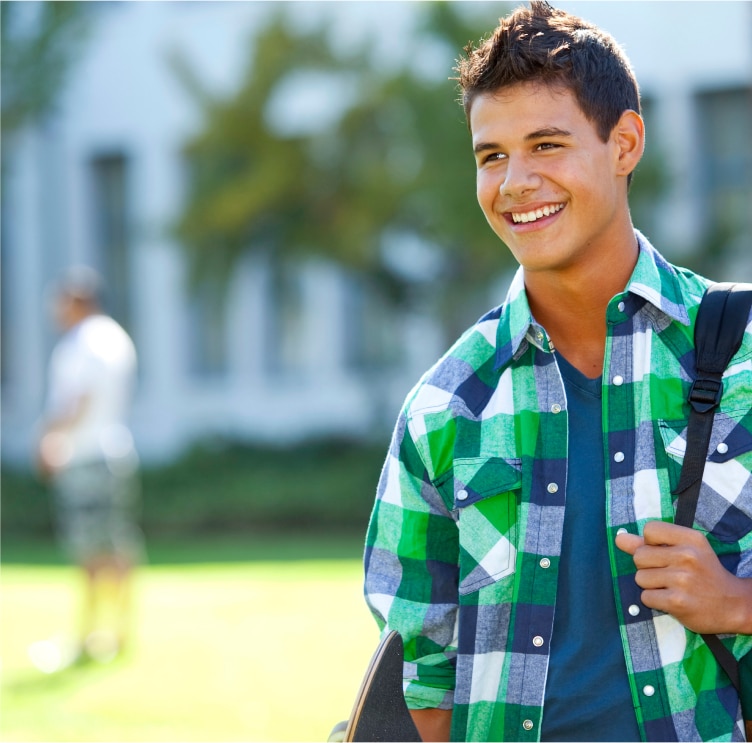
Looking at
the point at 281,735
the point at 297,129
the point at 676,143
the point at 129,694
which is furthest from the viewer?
the point at 297,129

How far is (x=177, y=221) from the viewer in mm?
17297

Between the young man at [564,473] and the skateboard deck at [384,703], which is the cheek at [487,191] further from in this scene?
the skateboard deck at [384,703]

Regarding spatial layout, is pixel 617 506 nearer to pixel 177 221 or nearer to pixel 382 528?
pixel 382 528

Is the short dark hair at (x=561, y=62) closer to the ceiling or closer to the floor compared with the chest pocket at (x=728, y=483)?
closer to the ceiling

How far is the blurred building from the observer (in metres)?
16.8

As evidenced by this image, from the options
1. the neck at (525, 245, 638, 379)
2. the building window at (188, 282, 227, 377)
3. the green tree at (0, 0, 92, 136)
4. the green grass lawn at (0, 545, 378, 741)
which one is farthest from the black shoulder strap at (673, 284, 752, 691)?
the building window at (188, 282, 227, 377)

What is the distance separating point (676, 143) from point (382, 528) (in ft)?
47.1

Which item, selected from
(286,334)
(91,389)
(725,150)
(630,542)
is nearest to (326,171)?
(286,334)

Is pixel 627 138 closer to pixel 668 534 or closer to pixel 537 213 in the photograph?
pixel 537 213

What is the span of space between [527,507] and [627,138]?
0.83m

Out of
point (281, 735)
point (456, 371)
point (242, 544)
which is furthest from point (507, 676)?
point (242, 544)

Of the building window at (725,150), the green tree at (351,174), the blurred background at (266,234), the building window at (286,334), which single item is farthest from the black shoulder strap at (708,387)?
the building window at (286,334)

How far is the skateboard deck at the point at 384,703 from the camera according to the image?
99.9 inches

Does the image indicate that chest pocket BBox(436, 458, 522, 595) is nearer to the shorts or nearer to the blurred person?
the blurred person
